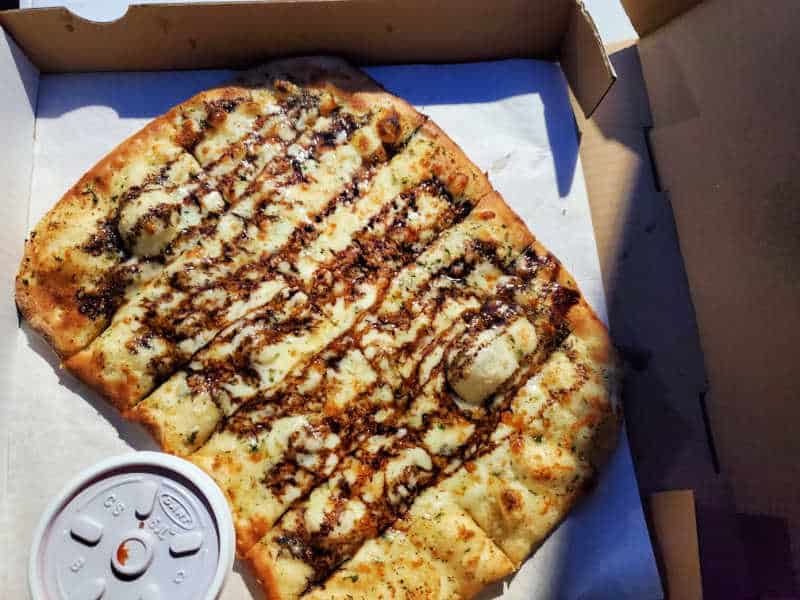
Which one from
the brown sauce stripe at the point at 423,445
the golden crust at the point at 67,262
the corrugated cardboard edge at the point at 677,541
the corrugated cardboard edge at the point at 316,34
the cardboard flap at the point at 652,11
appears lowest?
the corrugated cardboard edge at the point at 677,541

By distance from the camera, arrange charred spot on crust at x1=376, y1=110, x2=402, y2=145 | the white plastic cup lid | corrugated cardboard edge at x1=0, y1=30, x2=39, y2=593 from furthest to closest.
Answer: charred spot on crust at x1=376, y1=110, x2=402, y2=145 → corrugated cardboard edge at x1=0, y1=30, x2=39, y2=593 → the white plastic cup lid

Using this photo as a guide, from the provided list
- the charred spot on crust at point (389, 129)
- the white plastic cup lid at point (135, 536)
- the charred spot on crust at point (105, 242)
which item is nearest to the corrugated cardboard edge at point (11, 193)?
the charred spot on crust at point (105, 242)

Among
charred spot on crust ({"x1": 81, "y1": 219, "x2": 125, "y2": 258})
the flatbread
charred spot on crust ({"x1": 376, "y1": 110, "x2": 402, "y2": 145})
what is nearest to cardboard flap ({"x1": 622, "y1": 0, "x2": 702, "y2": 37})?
the flatbread

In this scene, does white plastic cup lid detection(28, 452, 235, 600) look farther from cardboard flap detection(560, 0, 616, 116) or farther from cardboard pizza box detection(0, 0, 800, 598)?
cardboard flap detection(560, 0, 616, 116)

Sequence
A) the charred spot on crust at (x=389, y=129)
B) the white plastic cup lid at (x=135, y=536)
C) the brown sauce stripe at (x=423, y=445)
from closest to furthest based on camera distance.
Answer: the white plastic cup lid at (x=135, y=536)
the brown sauce stripe at (x=423, y=445)
the charred spot on crust at (x=389, y=129)

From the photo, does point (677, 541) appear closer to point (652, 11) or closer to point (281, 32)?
point (652, 11)

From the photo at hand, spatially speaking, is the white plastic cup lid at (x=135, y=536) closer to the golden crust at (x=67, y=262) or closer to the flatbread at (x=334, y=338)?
the flatbread at (x=334, y=338)
